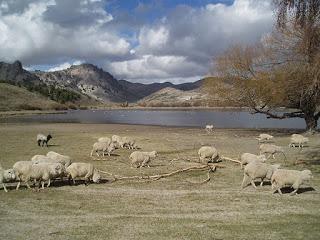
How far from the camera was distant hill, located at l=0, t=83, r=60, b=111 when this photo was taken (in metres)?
165

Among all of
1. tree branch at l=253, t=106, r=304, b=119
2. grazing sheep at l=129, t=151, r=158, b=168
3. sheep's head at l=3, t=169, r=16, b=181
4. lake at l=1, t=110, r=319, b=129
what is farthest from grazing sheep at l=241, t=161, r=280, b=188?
lake at l=1, t=110, r=319, b=129

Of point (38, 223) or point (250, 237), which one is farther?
point (38, 223)

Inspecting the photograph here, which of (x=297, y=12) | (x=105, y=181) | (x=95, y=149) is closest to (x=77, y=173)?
(x=105, y=181)

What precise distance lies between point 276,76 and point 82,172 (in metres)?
28.7

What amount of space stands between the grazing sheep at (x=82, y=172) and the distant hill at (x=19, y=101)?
14189cm

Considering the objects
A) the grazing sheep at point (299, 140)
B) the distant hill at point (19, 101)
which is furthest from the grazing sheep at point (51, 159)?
the distant hill at point (19, 101)

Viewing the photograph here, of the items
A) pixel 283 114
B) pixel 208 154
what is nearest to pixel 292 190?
pixel 208 154

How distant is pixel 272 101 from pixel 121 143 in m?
18.1

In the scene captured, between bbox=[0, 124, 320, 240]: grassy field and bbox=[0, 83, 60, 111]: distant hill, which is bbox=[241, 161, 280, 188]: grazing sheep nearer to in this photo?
bbox=[0, 124, 320, 240]: grassy field

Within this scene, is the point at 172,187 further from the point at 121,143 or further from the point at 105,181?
the point at 121,143

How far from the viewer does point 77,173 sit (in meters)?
19.3

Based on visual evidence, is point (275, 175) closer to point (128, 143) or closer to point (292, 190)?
point (292, 190)

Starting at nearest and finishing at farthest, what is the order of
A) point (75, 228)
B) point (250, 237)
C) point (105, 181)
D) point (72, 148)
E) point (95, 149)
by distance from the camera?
point (250, 237) < point (75, 228) < point (105, 181) < point (95, 149) < point (72, 148)

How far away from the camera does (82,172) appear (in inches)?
765
